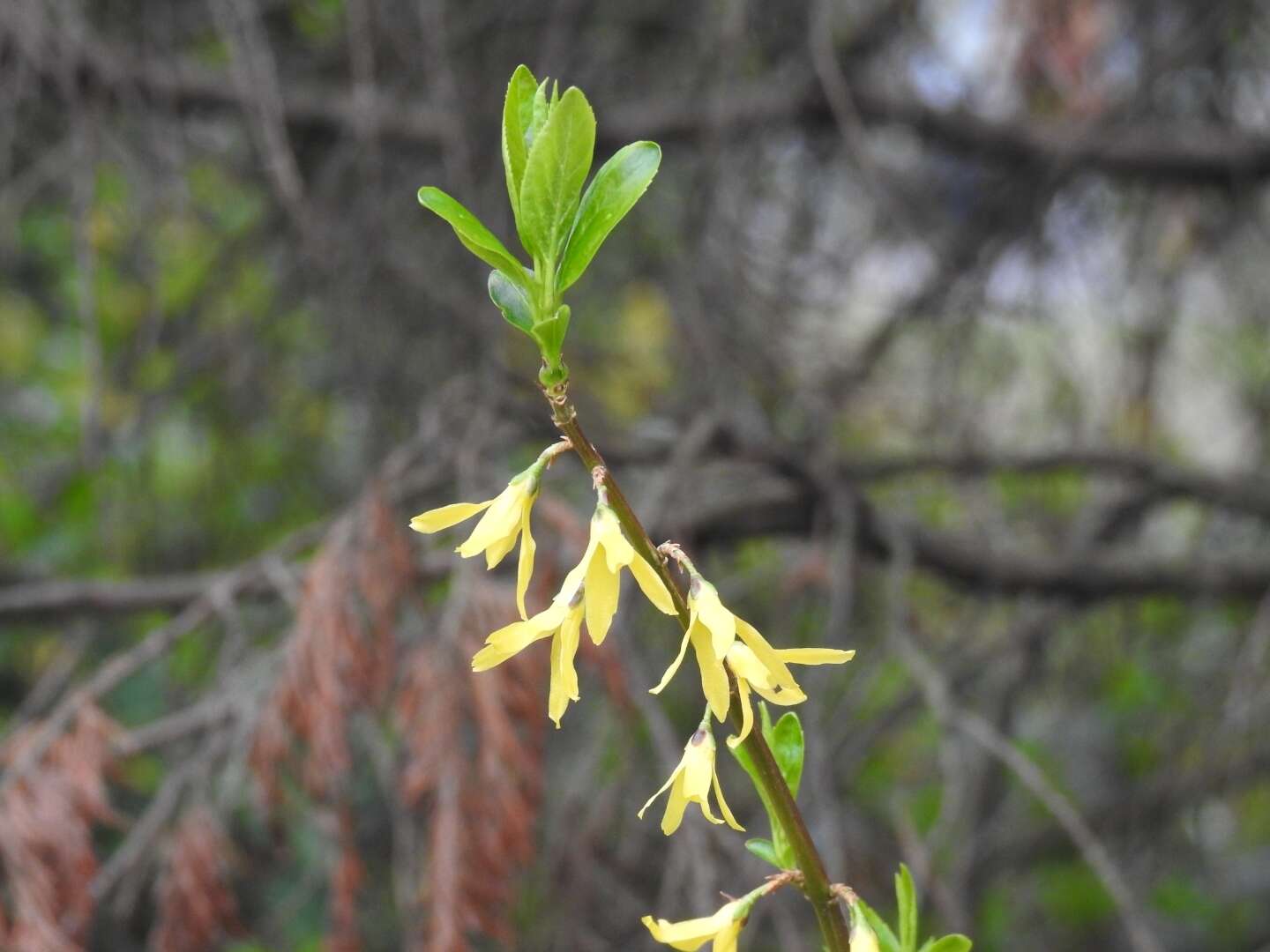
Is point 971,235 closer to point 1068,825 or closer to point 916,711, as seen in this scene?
point 916,711

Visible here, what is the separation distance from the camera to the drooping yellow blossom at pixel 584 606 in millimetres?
507

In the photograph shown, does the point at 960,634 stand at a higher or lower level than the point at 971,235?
lower

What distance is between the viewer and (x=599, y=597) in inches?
21.2

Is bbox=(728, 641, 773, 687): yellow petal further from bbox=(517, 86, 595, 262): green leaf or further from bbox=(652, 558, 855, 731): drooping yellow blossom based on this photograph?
bbox=(517, 86, 595, 262): green leaf

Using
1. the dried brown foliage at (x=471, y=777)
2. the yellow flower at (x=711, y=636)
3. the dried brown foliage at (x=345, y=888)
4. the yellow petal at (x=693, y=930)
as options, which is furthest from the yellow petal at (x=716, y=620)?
the dried brown foliage at (x=345, y=888)

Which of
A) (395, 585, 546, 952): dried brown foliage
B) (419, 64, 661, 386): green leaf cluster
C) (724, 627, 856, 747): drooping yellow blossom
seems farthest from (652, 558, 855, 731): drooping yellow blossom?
(395, 585, 546, 952): dried brown foliage

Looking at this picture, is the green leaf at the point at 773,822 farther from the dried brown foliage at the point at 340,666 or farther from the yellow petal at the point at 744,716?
the dried brown foliage at the point at 340,666

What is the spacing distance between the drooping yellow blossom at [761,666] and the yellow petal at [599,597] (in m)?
0.05

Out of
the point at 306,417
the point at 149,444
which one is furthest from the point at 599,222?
the point at 306,417

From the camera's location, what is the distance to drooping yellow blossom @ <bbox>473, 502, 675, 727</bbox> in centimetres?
51

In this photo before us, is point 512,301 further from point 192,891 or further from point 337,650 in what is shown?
point 192,891

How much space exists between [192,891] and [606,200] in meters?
1.01

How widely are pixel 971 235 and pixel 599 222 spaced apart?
2.02 meters

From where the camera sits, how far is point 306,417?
277 cm
